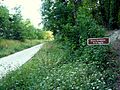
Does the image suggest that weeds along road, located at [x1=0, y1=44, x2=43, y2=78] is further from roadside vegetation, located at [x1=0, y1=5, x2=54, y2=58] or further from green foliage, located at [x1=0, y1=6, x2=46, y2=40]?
green foliage, located at [x1=0, y1=6, x2=46, y2=40]

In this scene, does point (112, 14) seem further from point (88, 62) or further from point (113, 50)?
point (88, 62)

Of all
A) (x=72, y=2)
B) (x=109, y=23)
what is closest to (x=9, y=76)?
(x=109, y=23)

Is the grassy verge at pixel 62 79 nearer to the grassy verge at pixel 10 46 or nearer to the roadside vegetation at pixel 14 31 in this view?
the grassy verge at pixel 10 46

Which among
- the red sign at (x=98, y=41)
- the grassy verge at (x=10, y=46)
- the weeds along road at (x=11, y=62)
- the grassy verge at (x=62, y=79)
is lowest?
the grassy verge at (x=10, y=46)

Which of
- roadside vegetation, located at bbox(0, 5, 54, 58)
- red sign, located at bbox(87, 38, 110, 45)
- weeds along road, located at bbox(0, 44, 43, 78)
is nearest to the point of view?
red sign, located at bbox(87, 38, 110, 45)

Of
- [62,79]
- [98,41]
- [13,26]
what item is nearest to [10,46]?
[13,26]

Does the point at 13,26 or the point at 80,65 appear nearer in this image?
the point at 80,65

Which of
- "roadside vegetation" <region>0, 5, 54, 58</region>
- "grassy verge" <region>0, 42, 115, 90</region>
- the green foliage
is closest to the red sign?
"grassy verge" <region>0, 42, 115, 90</region>

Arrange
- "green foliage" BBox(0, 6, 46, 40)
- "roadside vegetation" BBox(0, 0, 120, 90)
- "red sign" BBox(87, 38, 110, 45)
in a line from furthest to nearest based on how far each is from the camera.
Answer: "green foliage" BBox(0, 6, 46, 40), "red sign" BBox(87, 38, 110, 45), "roadside vegetation" BBox(0, 0, 120, 90)

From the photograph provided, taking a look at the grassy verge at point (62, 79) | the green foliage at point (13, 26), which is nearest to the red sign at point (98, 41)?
the grassy verge at point (62, 79)

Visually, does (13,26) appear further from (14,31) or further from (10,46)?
(10,46)

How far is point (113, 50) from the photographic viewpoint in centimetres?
1022

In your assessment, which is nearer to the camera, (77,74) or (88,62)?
(77,74)

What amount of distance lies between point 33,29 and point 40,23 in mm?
18336
